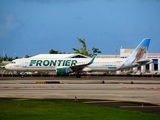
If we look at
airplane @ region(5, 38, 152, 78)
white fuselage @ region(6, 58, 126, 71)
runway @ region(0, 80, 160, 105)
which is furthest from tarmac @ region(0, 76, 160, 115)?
white fuselage @ region(6, 58, 126, 71)

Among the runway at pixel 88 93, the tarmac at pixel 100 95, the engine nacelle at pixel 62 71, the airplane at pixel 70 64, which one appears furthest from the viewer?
the airplane at pixel 70 64

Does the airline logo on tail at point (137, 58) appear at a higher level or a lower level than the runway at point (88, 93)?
higher

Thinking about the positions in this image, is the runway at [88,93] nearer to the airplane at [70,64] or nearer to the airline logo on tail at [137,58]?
the airplane at [70,64]

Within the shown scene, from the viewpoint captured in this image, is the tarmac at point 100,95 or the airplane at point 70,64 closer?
the tarmac at point 100,95

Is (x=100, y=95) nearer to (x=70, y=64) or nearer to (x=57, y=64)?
(x=57, y=64)

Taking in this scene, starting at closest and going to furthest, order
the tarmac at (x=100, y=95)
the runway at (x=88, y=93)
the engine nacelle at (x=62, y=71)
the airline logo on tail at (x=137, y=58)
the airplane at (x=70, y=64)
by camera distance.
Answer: the tarmac at (x=100, y=95) < the runway at (x=88, y=93) < the engine nacelle at (x=62, y=71) < the airplane at (x=70, y=64) < the airline logo on tail at (x=137, y=58)

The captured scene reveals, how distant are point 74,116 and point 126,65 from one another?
6285 cm

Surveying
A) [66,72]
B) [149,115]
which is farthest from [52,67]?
[149,115]

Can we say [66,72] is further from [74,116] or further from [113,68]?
[74,116]

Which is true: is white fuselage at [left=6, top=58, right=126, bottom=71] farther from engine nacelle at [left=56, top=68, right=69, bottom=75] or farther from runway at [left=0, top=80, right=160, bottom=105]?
runway at [left=0, top=80, right=160, bottom=105]

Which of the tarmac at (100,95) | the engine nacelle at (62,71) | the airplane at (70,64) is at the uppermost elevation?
the airplane at (70,64)

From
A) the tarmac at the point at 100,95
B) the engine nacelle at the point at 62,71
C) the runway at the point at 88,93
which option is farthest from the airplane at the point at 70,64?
the runway at the point at 88,93

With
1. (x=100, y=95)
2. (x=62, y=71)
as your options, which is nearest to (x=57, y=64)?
(x=62, y=71)

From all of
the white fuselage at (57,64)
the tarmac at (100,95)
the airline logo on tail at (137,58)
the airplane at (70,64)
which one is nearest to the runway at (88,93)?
the tarmac at (100,95)
